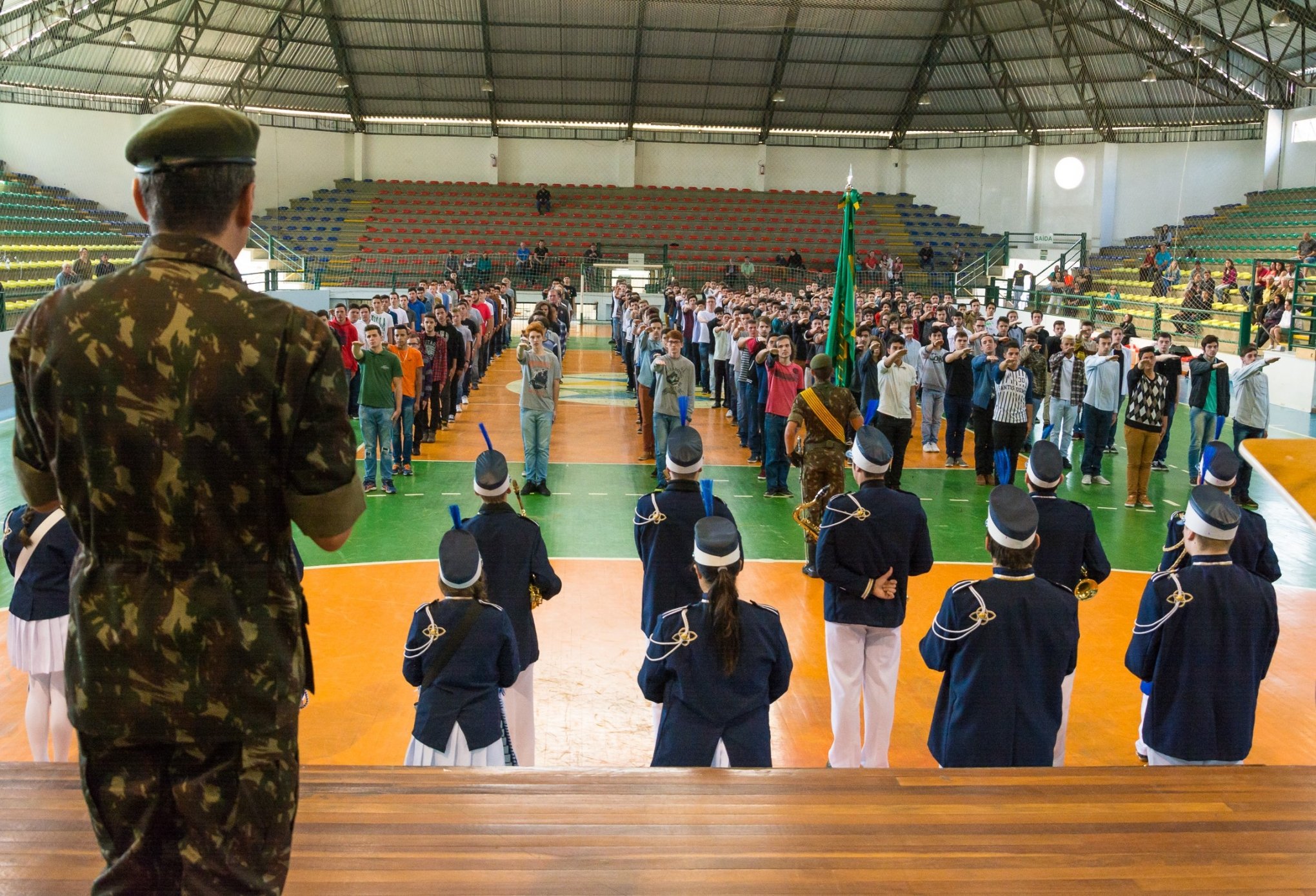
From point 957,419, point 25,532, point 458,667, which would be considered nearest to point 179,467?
point 458,667

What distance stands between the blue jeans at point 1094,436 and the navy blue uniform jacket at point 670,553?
27.8ft

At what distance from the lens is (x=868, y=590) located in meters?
5.43

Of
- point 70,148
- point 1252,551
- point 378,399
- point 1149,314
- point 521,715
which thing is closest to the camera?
point 521,715

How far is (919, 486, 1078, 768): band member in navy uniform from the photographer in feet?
13.6

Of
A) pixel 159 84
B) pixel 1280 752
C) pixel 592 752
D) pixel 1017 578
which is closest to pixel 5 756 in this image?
pixel 592 752

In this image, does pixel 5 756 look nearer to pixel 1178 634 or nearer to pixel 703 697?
pixel 703 697

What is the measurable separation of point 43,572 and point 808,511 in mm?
5482

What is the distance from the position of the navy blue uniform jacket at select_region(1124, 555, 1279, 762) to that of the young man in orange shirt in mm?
9152

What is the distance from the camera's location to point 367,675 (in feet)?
22.0

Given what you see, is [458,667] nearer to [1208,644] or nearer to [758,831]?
[758,831]

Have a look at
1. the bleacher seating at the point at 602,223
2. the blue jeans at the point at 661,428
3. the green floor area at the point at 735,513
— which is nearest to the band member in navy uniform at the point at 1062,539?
the green floor area at the point at 735,513

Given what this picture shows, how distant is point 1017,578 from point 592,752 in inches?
103

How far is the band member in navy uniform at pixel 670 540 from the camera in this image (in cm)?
570

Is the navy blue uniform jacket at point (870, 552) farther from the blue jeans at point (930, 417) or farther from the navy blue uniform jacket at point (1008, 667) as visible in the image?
the blue jeans at point (930, 417)
